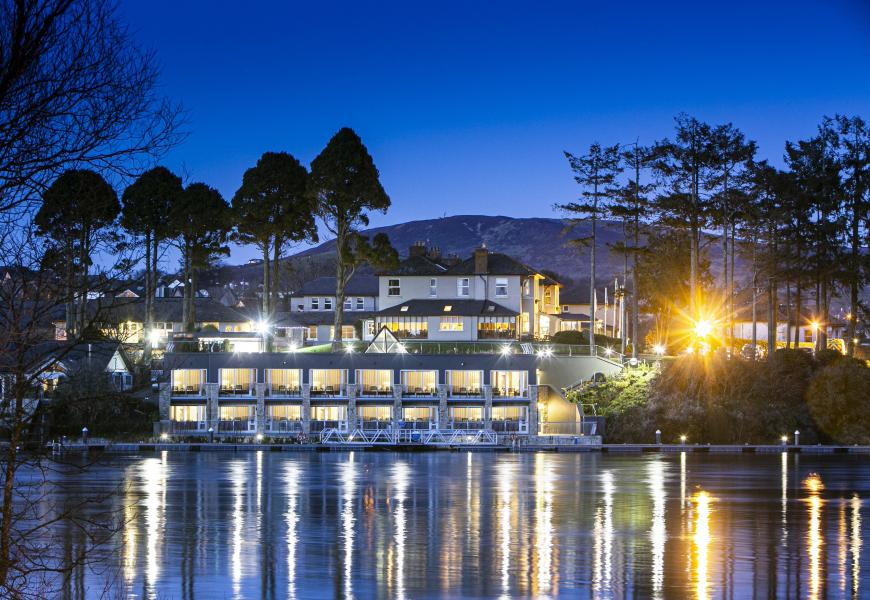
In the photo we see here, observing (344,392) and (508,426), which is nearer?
(508,426)

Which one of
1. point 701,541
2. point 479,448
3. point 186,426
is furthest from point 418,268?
point 701,541

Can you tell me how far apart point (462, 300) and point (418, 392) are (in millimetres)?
20690

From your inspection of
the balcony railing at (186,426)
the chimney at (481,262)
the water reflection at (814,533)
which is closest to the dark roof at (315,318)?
the chimney at (481,262)

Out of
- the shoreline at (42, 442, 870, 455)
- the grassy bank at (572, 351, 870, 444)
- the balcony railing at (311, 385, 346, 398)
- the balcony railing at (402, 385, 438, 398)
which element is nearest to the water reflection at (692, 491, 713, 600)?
the shoreline at (42, 442, 870, 455)

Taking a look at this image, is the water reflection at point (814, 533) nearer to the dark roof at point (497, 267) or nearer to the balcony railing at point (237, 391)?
the balcony railing at point (237, 391)

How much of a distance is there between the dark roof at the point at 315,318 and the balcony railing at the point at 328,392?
24036 millimetres

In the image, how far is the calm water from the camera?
88.5 ft

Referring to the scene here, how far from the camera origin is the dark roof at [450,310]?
88.9 meters

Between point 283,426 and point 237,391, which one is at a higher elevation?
point 237,391

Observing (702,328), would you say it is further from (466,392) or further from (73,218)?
(73,218)

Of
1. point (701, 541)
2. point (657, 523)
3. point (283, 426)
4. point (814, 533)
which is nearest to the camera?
point (701, 541)

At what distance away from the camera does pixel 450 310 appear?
291 ft

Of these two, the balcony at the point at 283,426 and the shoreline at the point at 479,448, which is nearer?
the shoreline at the point at 479,448

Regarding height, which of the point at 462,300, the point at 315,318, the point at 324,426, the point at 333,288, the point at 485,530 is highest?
the point at 333,288
